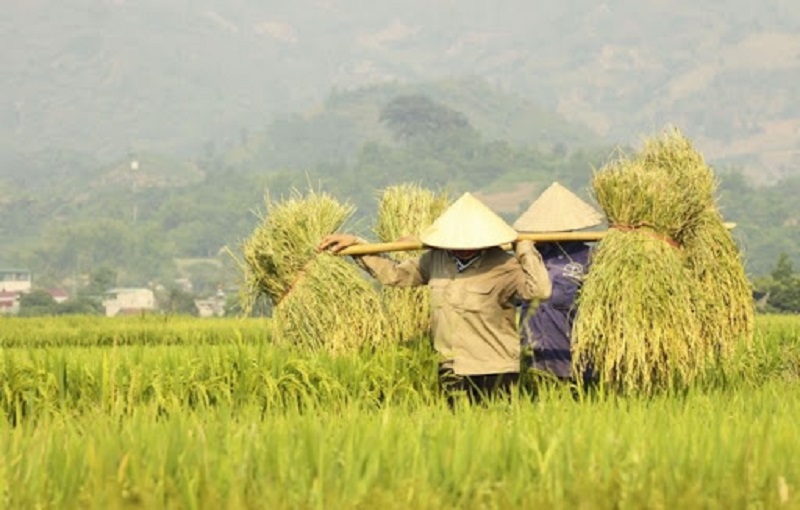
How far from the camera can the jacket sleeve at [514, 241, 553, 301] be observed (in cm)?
707

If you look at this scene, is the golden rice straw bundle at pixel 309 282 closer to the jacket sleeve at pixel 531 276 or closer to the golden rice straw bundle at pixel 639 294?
the jacket sleeve at pixel 531 276

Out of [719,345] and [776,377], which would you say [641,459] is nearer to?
[719,345]

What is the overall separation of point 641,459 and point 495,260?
10.3ft

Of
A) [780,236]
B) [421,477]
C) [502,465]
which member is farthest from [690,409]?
[780,236]

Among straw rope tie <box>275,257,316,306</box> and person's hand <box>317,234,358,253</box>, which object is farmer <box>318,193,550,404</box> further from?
straw rope tie <box>275,257,316,306</box>

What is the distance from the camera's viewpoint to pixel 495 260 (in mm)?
7449

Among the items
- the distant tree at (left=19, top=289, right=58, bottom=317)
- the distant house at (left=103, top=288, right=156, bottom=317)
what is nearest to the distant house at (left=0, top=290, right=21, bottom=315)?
the distant house at (left=103, top=288, right=156, bottom=317)

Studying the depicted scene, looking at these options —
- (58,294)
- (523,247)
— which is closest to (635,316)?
(523,247)

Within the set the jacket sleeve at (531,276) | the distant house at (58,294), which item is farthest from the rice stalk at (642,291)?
the distant house at (58,294)

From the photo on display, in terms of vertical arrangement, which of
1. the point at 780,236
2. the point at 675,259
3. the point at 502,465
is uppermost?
the point at 780,236

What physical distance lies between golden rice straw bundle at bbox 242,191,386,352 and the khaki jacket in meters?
0.83

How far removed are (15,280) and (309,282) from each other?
185929mm

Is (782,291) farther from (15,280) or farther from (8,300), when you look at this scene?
(15,280)

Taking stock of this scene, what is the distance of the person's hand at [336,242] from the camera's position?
26.4 feet
